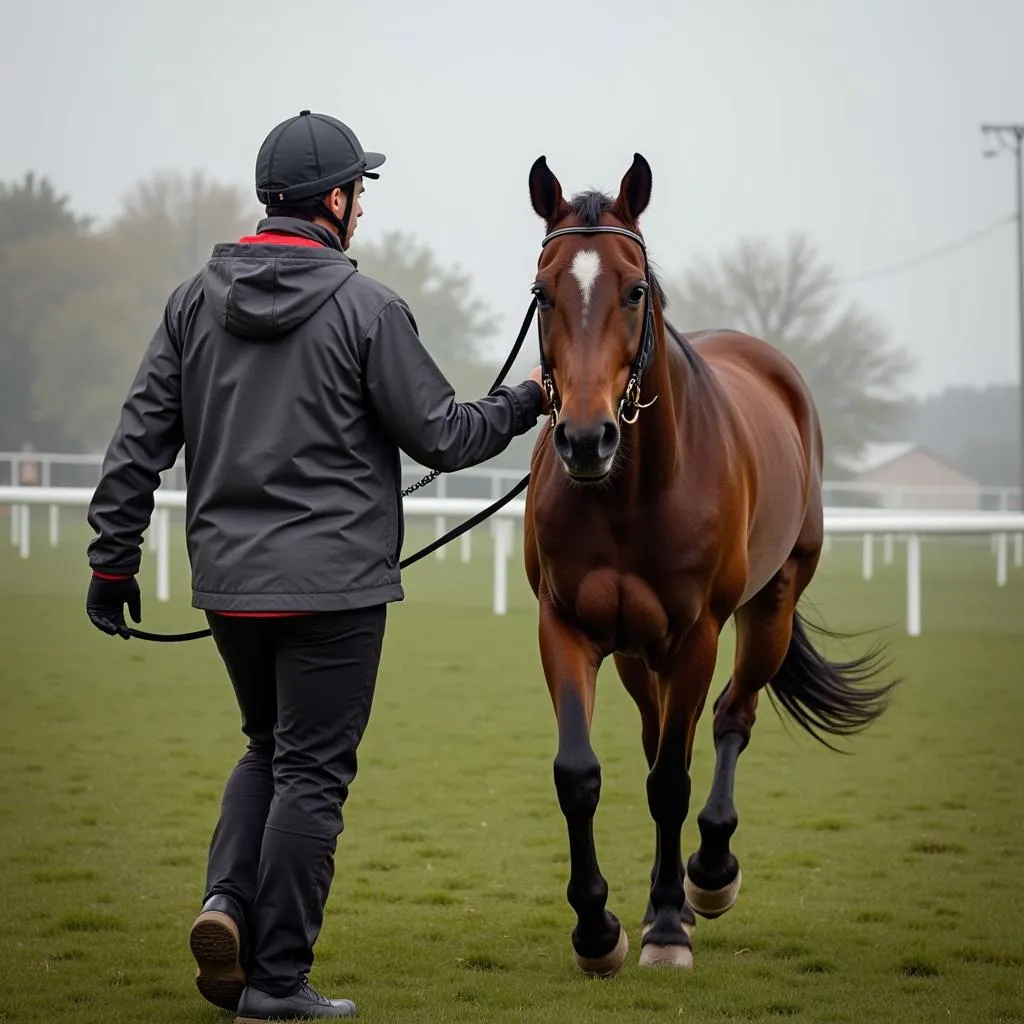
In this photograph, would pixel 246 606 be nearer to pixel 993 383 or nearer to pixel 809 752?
pixel 809 752

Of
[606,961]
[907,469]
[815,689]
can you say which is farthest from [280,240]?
[907,469]

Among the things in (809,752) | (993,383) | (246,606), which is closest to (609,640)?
(246,606)

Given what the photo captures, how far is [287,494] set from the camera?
3.15 meters

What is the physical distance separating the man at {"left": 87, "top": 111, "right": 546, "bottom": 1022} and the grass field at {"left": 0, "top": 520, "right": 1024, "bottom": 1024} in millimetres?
353

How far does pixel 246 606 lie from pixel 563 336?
889 millimetres

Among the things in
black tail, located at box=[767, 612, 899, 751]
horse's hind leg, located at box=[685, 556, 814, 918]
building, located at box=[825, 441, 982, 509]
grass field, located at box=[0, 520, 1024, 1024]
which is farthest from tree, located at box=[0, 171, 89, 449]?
horse's hind leg, located at box=[685, 556, 814, 918]

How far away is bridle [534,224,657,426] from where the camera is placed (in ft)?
11.2

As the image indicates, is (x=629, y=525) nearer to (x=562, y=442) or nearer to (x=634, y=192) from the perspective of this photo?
(x=562, y=442)

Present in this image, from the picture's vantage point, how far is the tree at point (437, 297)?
43.8 meters

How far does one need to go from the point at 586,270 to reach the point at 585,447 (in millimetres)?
443

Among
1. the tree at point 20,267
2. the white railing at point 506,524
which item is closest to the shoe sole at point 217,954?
the white railing at point 506,524

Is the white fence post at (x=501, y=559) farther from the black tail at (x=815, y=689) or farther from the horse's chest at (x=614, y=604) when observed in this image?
the horse's chest at (x=614, y=604)

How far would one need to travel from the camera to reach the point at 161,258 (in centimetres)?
3944

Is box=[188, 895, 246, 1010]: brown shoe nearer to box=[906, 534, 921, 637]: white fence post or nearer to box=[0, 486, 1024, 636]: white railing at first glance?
box=[0, 486, 1024, 636]: white railing
